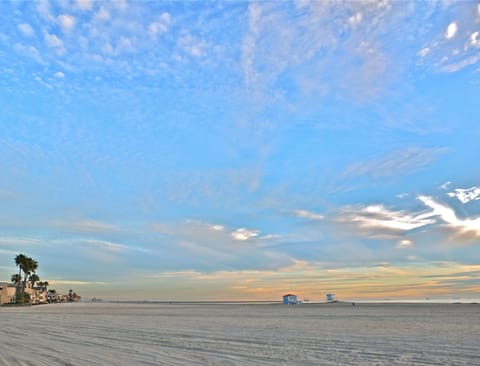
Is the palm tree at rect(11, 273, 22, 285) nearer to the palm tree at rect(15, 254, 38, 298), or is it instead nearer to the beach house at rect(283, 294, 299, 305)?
the palm tree at rect(15, 254, 38, 298)

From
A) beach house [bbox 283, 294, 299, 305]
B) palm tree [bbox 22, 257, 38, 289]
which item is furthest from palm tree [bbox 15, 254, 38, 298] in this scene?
beach house [bbox 283, 294, 299, 305]

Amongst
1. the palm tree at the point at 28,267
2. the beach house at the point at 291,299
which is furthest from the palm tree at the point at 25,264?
the beach house at the point at 291,299

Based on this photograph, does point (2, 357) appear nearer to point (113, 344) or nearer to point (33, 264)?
point (113, 344)

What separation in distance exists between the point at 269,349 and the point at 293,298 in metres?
105

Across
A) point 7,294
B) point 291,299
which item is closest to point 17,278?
point 7,294

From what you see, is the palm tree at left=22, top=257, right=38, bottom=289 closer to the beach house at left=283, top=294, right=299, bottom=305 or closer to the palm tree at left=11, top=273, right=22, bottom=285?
the palm tree at left=11, top=273, right=22, bottom=285

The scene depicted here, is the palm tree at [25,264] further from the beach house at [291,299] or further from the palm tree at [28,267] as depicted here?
the beach house at [291,299]

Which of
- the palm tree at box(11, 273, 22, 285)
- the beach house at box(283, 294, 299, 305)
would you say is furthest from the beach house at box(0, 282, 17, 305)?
the beach house at box(283, 294, 299, 305)

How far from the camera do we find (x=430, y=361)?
13.5 m

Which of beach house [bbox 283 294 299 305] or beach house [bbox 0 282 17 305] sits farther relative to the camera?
beach house [bbox 0 282 17 305]

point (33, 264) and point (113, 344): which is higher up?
point (33, 264)

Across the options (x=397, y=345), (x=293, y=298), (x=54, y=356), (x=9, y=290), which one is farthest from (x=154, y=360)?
(x=9, y=290)

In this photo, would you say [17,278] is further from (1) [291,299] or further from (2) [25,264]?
(1) [291,299]

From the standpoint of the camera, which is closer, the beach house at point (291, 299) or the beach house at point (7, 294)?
the beach house at point (291, 299)
